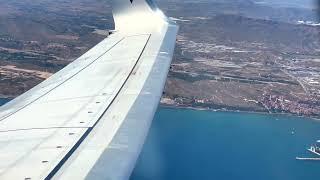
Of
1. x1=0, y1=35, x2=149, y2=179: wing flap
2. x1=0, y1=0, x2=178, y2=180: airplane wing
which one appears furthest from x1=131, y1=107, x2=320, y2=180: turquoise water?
x1=0, y1=35, x2=149, y2=179: wing flap

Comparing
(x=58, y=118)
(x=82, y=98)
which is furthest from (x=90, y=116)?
(x=82, y=98)

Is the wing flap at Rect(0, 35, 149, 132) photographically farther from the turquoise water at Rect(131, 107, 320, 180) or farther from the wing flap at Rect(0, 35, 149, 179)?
the turquoise water at Rect(131, 107, 320, 180)

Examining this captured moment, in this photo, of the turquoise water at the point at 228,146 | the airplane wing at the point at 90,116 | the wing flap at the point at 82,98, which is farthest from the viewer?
the turquoise water at the point at 228,146

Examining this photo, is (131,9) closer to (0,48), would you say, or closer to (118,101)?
(118,101)

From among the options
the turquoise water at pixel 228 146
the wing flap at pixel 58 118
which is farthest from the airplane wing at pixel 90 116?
the turquoise water at pixel 228 146

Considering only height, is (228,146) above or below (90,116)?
below

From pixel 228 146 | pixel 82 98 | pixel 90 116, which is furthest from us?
pixel 228 146

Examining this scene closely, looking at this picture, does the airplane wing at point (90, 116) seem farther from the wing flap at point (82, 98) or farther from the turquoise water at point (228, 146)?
the turquoise water at point (228, 146)

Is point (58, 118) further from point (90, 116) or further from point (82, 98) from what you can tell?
point (82, 98)
